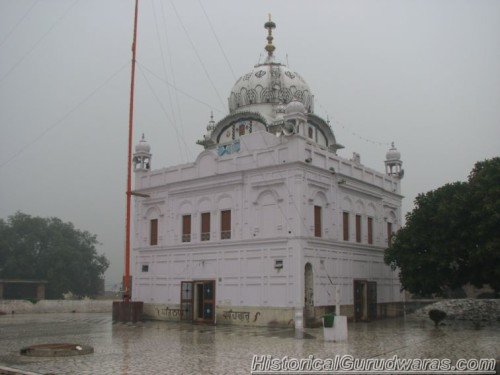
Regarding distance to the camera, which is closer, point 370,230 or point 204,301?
point 204,301

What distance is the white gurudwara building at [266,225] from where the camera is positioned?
2758 centimetres

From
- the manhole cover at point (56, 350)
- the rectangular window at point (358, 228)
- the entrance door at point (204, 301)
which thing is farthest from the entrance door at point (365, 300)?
the manhole cover at point (56, 350)

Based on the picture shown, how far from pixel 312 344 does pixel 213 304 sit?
11.4 metres

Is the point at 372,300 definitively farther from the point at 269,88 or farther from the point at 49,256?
the point at 49,256

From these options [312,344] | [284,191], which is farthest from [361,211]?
[312,344]

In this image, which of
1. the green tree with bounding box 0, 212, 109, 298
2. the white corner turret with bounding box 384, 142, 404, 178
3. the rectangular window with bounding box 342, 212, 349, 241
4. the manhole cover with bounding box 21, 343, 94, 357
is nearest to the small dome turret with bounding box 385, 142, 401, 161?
the white corner turret with bounding box 384, 142, 404, 178

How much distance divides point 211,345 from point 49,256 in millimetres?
42896

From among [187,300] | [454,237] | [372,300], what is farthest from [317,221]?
[187,300]

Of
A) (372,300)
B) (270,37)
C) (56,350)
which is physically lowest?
(56,350)

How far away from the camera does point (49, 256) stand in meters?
57.7

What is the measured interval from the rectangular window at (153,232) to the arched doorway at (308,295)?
10696 mm

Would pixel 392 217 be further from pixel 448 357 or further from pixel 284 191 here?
pixel 448 357

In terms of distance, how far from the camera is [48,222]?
6122 centimetres

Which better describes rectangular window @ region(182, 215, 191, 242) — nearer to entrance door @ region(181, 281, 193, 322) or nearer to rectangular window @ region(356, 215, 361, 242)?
entrance door @ region(181, 281, 193, 322)
